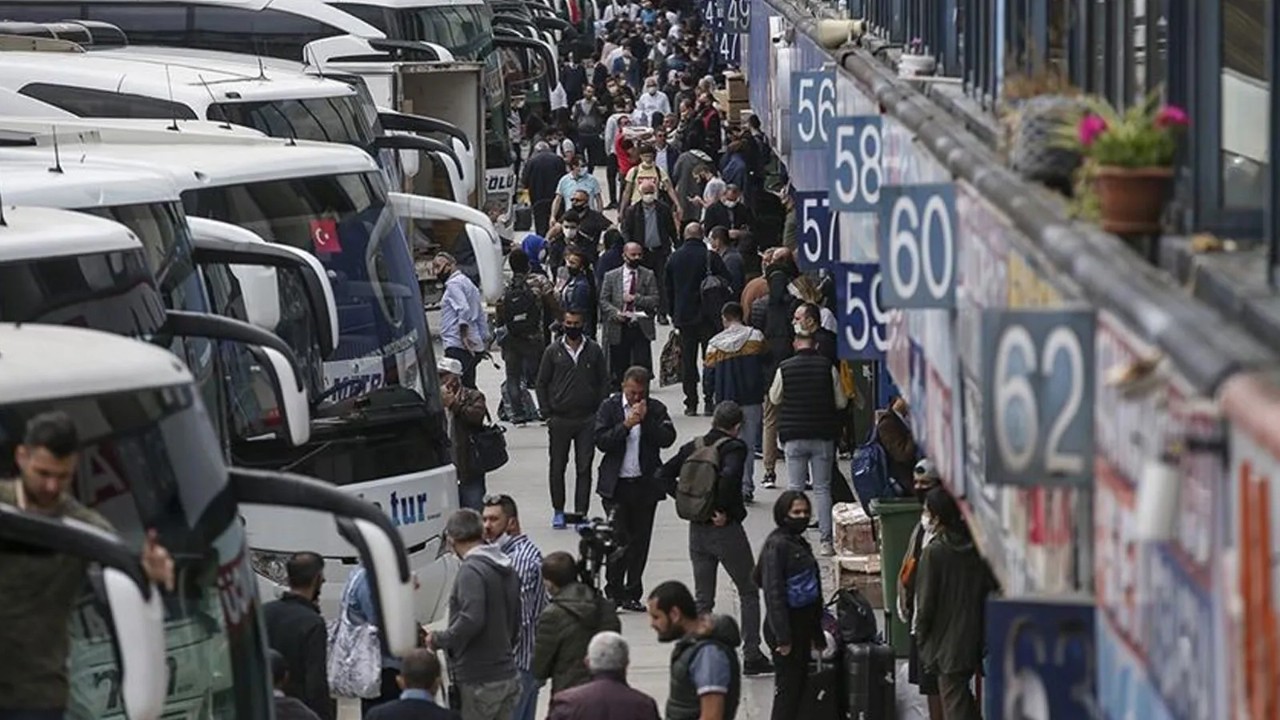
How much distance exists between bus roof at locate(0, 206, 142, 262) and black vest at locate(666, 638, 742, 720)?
3047 millimetres

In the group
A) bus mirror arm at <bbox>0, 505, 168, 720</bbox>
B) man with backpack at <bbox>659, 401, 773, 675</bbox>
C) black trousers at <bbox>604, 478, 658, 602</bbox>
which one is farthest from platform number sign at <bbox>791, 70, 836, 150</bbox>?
bus mirror arm at <bbox>0, 505, 168, 720</bbox>

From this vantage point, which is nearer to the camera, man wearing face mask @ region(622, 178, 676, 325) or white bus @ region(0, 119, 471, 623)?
white bus @ region(0, 119, 471, 623)

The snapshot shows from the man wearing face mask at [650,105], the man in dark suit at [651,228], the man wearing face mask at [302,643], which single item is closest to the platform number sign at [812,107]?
the man wearing face mask at [302,643]


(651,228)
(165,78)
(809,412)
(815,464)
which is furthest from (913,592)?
(651,228)

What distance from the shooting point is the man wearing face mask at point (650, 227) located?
3019cm

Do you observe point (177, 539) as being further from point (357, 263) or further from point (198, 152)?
point (198, 152)

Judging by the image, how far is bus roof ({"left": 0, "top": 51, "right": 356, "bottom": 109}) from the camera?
23.4m

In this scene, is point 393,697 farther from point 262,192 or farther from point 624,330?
point 624,330

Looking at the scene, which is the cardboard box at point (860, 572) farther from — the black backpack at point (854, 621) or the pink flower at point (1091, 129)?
the pink flower at point (1091, 129)

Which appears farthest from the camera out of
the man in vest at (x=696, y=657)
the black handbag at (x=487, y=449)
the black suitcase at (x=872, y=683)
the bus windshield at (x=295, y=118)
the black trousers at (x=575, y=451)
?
the bus windshield at (x=295, y=118)

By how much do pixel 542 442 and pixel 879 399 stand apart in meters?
5.20

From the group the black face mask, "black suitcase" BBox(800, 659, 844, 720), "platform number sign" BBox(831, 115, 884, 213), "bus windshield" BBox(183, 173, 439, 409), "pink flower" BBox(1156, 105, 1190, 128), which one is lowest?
"black suitcase" BBox(800, 659, 844, 720)

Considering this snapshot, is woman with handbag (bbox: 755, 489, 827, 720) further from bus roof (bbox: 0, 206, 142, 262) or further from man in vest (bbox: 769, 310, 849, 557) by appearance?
bus roof (bbox: 0, 206, 142, 262)

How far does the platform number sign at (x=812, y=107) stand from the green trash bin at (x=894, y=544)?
79.3 inches
